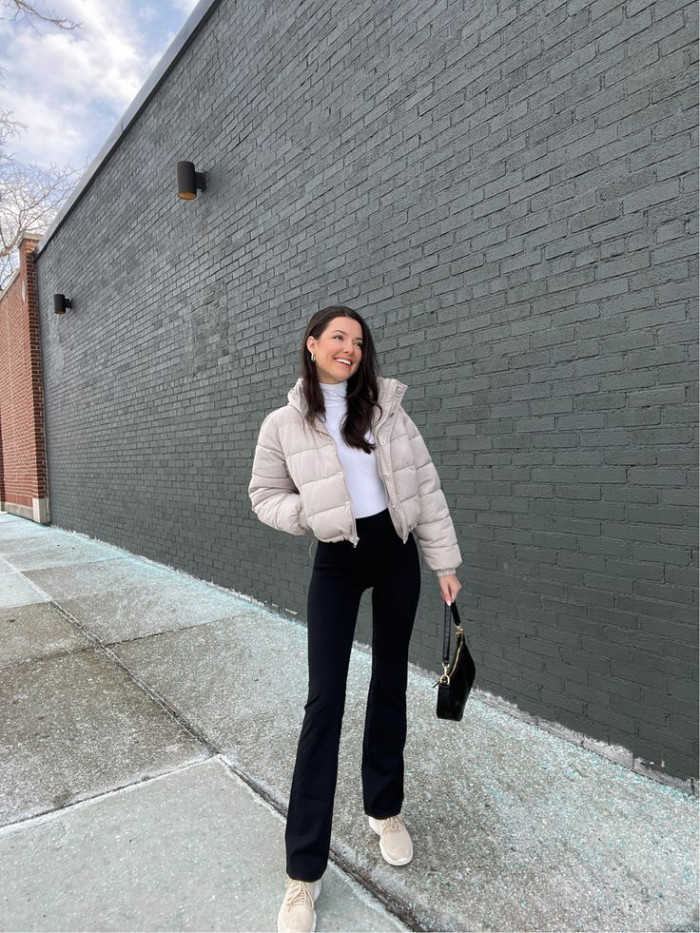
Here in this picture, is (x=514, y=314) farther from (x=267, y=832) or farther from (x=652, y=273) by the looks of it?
(x=267, y=832)

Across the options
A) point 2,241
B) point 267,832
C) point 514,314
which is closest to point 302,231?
point 514,314

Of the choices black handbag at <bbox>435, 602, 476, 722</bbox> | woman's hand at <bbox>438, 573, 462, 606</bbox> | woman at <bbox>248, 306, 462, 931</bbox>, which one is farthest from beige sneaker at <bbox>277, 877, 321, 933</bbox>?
woman's hand at <bbox>438, 573, 462, 606</bbox>

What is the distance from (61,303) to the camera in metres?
9.26

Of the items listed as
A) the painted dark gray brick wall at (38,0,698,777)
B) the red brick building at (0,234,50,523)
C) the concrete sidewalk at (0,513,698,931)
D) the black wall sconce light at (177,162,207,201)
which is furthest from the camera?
the red brick building at (0,234,50,523)

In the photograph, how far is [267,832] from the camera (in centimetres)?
214

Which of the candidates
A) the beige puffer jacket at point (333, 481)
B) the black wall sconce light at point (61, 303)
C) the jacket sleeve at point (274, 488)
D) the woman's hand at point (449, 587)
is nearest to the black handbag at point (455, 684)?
the woman's hand at point (449, 587)

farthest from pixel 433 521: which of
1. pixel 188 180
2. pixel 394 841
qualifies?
pixel 188 180

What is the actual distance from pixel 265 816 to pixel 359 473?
1356 mm

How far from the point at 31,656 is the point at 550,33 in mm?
4606

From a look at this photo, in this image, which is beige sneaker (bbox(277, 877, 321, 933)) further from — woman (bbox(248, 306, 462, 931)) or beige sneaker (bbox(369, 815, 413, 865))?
beige sneaker (bbox(369, 815, 413, 865))

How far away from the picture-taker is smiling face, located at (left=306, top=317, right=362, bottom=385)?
1974 mm

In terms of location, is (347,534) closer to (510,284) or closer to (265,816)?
(265,816)

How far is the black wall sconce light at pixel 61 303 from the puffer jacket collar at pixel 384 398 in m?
8.60

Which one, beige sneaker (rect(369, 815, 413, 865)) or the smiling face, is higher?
the smiling face
